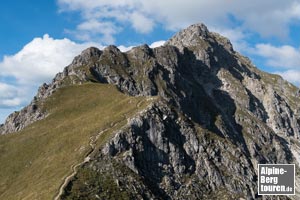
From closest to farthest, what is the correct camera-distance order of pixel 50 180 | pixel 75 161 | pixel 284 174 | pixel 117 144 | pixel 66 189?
pixel 284 174 → pixel 66 189 → pixel 50 180 → pixel 75 161 → pixel 117 144

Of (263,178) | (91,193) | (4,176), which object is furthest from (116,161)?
(263,178)

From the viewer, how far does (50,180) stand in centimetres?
17088

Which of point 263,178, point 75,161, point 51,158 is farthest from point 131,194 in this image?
point 263,178

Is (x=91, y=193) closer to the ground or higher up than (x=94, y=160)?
closer to the ground

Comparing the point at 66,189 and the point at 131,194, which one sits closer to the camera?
the point at 66,189

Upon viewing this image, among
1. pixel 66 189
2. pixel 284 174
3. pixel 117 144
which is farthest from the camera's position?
pixel 117 144

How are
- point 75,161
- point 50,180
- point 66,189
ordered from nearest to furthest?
1. point 66,189
2. point 50,180
3. point 75,161

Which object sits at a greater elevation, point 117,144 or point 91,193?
point 117,144

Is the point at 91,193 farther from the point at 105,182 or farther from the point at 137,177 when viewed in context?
the point at 137,177

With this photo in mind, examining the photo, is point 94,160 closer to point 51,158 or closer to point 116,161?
point 116,161

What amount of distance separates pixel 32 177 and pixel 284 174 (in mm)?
170738

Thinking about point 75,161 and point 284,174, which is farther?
point 75,161

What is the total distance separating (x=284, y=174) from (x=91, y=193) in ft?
466

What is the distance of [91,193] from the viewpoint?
166 meters
